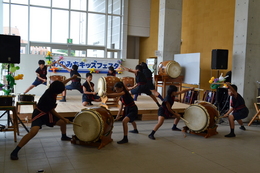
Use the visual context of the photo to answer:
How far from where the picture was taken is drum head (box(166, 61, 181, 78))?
30.6 ft

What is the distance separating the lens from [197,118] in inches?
204

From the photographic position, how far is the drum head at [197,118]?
5.05m

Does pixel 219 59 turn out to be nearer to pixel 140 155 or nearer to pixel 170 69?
pixel 170 69

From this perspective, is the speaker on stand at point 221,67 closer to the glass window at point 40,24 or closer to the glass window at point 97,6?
the glass window at point 97,6

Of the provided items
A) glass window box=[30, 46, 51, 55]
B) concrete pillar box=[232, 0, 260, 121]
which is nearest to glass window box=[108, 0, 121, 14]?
glass window box=[30, 46, 51, 55]

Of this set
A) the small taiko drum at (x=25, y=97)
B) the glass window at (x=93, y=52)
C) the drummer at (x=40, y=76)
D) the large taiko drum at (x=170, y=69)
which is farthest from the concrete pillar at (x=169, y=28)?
the small taiko drum at (x=25, y=97)

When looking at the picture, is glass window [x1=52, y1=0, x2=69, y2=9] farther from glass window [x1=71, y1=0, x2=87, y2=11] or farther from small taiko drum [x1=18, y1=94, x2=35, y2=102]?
small taiko drum [x1=18, y1=94, x2=35, y2=102]

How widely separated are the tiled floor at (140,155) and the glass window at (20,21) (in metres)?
8.86

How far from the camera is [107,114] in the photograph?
14.5ft

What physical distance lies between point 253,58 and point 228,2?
137 inches

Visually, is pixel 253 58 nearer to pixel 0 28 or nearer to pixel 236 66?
pixel 236 66

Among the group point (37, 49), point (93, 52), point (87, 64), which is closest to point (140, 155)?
point (87, 64)

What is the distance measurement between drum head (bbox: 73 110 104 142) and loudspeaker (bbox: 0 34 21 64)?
1668 millimetres

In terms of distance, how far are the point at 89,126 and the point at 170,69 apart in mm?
5633
